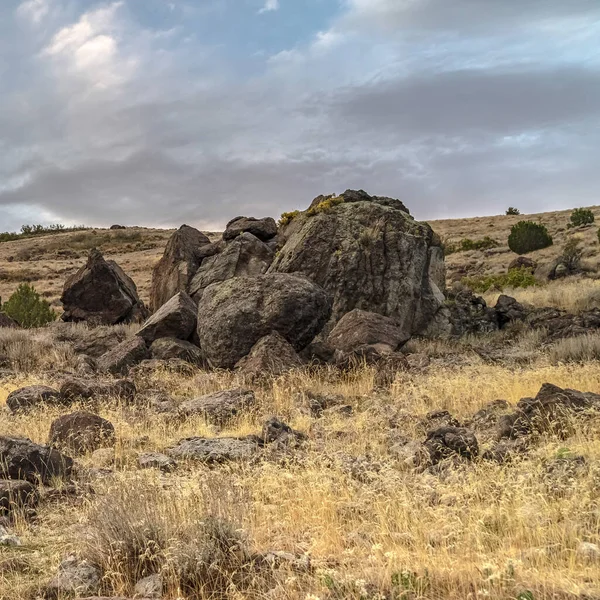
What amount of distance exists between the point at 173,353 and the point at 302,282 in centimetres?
334

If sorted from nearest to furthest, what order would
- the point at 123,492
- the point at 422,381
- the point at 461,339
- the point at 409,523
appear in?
the point at 409,523 < the point at 123,492 < the point at 422,381 < the point at 461,339

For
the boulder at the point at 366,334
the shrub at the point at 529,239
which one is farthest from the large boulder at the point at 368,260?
the shrub at the point at 529,239

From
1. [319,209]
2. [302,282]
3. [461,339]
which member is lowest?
[461,339]

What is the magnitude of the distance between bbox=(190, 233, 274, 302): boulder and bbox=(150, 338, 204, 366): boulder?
4263 millimetres

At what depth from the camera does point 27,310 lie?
23.2 meters

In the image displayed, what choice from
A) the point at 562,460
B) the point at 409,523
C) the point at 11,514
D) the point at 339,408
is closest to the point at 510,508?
the point at 409,523

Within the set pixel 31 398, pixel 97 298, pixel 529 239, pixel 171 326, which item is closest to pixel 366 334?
pixel 171 326

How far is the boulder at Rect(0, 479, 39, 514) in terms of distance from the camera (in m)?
5.92

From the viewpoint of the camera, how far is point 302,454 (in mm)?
6984

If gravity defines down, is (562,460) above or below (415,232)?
below

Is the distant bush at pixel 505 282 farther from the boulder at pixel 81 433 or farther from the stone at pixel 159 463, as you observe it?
the stone at pixel 159 463

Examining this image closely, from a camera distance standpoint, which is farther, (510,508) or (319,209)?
(319,209)

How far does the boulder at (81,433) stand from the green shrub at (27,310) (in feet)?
50.8

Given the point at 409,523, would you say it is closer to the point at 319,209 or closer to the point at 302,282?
the point at 302,282
